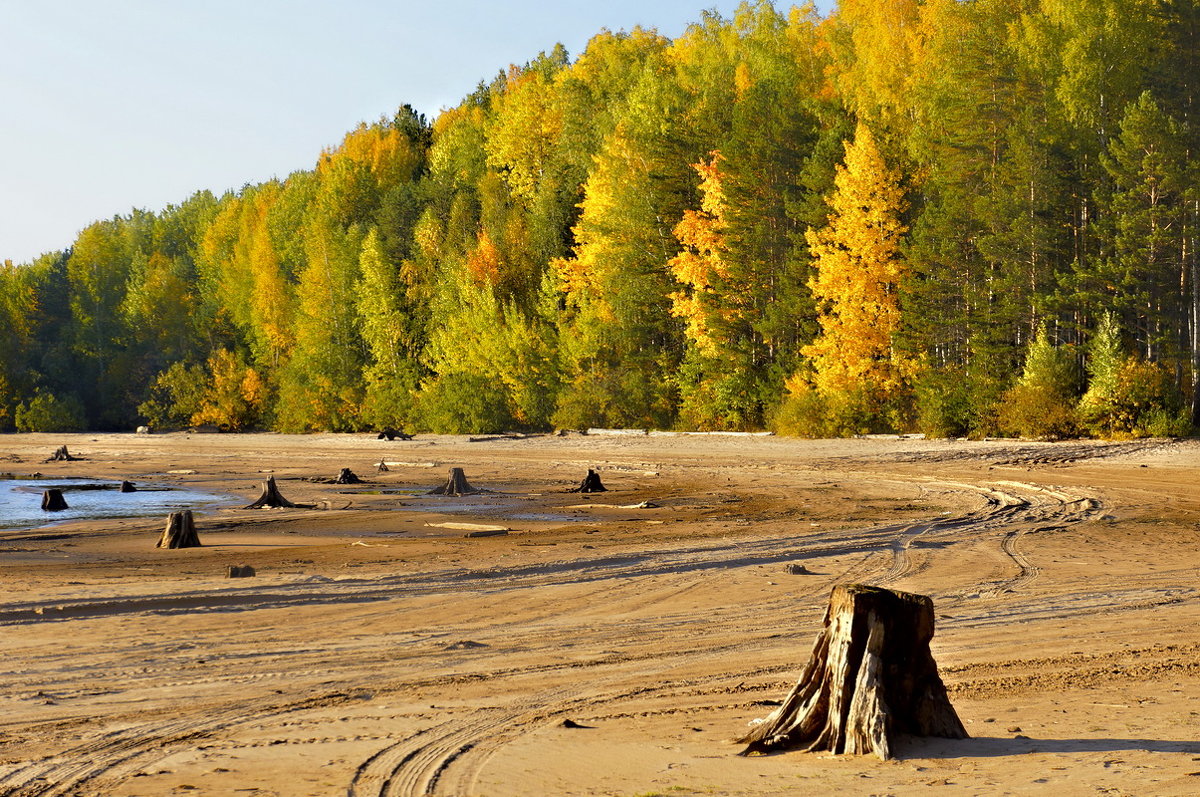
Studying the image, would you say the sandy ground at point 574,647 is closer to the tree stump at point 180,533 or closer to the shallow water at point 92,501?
the tree stump at point 180,533

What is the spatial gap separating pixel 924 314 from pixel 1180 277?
7842 millimetres

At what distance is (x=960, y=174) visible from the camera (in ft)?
125

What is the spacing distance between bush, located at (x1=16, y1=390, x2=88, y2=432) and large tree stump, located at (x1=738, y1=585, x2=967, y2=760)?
8453 cm

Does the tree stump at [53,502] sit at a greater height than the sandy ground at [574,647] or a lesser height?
greater

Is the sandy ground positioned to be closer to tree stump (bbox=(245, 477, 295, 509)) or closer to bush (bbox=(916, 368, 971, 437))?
tree stump (bbox=(245, 477, 295, 509))

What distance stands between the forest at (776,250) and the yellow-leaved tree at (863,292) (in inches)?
4.3

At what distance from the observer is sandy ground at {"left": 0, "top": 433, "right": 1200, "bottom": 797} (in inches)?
241

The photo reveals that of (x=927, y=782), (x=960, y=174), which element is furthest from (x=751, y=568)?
(x=960, y=174)

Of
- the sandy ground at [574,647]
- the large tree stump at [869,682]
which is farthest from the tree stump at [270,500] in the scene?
the large tree stump at [869,682]

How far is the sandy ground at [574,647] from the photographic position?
241 inches

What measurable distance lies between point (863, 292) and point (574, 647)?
32.0 metres

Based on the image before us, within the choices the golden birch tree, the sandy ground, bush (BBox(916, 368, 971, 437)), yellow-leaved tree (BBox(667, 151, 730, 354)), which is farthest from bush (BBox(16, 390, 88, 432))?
bush (BBox(916, 368, 971, 437))

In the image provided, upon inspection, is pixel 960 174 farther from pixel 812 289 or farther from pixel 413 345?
pixel 413 345

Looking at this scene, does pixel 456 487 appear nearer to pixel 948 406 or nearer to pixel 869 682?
pixel 948 406
